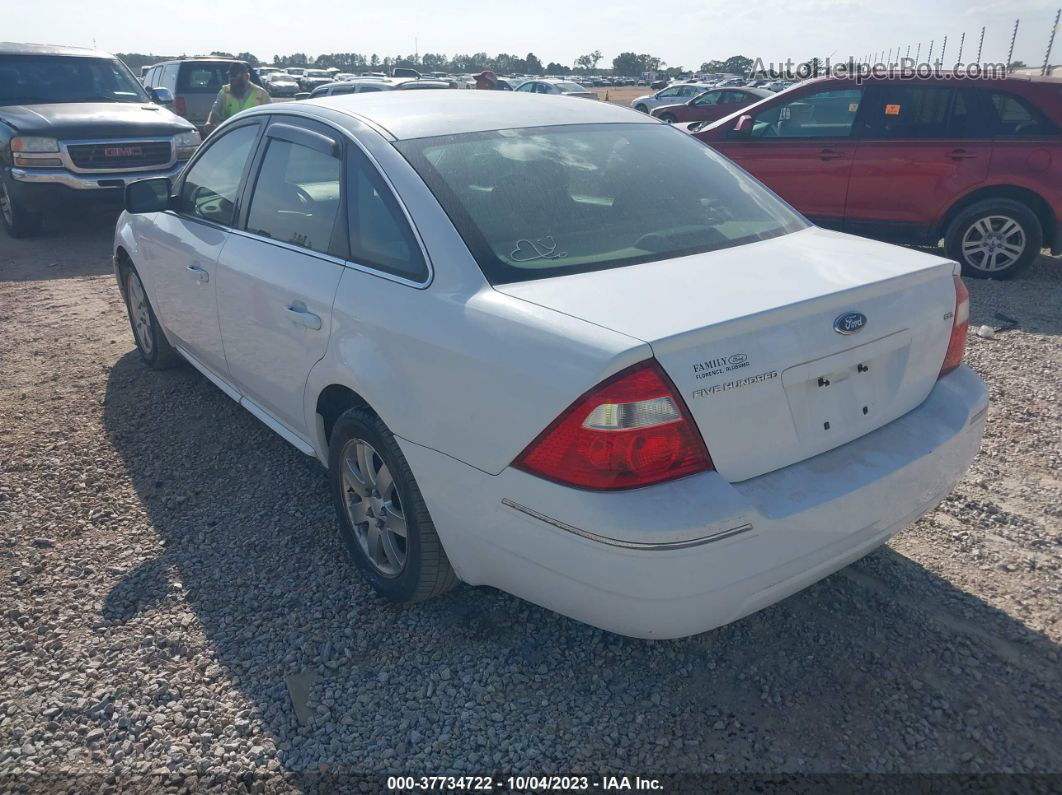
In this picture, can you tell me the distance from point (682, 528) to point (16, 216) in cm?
988

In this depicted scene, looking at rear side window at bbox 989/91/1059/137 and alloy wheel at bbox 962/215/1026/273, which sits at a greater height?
rear side window at bbox 989/91/1059/137

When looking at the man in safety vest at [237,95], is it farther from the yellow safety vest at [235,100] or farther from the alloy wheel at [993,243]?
the alloy wheel at [993,243]

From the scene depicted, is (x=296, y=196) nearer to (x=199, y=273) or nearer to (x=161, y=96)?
(x=199, y=273)

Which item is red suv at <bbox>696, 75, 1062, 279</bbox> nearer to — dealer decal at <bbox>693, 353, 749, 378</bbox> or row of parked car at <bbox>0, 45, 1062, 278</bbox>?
row of parked car at <bbox>0, 45, 1062, 278</bbox>

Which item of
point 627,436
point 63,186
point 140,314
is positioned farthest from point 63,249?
point 627,436

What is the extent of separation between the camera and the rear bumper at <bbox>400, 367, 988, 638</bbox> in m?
2.10

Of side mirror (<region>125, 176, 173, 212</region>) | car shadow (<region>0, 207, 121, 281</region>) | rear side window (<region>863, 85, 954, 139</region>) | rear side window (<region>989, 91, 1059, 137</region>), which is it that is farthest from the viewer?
car shadow (<region>0, 207, 121, 281</region>)

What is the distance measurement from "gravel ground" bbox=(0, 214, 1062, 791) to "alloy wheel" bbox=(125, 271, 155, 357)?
1.42 m

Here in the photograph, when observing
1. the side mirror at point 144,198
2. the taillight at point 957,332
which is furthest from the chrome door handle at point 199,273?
the taillight at point 957,332

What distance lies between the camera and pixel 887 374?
2553 millimetres

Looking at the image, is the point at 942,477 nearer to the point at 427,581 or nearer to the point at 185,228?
the point at 427,581

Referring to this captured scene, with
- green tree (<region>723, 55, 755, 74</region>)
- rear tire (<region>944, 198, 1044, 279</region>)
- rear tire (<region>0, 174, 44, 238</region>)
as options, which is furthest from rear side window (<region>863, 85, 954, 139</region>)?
green tree (<region>723, 55, 755, 74</region>)

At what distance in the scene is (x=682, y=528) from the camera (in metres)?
2.08

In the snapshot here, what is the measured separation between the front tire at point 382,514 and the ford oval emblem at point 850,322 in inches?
53.7
